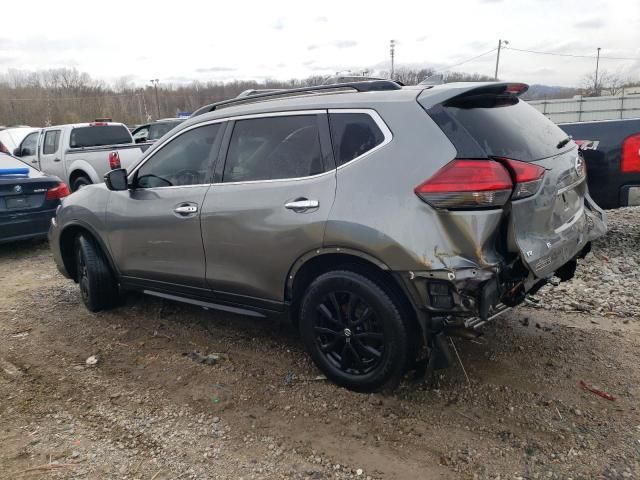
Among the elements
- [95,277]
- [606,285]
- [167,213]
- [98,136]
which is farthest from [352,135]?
[98,136]

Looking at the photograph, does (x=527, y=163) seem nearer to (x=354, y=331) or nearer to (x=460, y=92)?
(x=460, y=92)

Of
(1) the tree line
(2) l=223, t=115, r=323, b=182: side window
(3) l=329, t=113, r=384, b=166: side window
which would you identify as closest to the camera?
(3) l=329, t=113, r=384, b=166: side window

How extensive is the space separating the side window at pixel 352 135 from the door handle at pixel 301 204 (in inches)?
10.8

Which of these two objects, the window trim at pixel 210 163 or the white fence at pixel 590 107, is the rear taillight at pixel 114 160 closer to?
the window trim at pixel 210 163

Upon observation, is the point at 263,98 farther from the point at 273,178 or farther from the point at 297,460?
the point at 297,460

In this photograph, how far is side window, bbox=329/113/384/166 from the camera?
9.57 feet

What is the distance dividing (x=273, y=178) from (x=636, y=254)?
4659 mm

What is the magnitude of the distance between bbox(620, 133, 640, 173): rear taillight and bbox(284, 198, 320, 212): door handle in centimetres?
420

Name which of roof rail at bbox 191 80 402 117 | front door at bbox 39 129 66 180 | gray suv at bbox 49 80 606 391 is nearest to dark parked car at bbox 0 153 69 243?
front door at bbox 39 129 66 180

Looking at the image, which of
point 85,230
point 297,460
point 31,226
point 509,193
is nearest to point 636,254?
point 509,193

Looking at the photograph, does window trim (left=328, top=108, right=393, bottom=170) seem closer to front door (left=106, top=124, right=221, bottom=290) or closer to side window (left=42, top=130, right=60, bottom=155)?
front door (left=106, top=124, right=221, bottom=290)

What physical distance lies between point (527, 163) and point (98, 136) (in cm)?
1053

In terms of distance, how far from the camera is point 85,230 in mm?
4664

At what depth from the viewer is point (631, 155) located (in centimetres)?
544
